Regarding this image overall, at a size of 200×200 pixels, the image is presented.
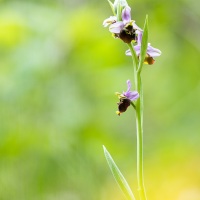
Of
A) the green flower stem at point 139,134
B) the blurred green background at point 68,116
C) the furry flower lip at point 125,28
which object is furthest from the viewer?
the blurred green background at point 68,116

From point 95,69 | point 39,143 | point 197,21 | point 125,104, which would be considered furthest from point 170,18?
point 125,104

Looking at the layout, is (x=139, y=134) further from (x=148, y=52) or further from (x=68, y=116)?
(x=68, y=116)

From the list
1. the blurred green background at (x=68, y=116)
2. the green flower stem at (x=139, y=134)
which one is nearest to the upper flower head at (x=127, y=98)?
the green flower stem at (x=139, y=134)

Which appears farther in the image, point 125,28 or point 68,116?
point 68,116

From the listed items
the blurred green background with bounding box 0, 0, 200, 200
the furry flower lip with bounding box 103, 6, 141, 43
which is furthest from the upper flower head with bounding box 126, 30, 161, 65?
the blurred green background with bounding box 0, 0, 200, 200

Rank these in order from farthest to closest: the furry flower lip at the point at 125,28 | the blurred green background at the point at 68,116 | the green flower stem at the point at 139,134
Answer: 1. the blurred green background at the point at 68,116
2. the furry flower lip at the point at 125,28
3. the green flower stem at the point at 139,134

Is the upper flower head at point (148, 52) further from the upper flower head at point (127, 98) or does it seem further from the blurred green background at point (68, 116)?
the blurred green background at point (68, 116)

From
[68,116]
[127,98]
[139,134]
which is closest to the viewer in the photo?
[139,134]

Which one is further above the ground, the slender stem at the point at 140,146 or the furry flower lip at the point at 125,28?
the furry flower lip at the point at 125,28

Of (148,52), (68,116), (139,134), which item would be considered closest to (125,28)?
(148,52)
